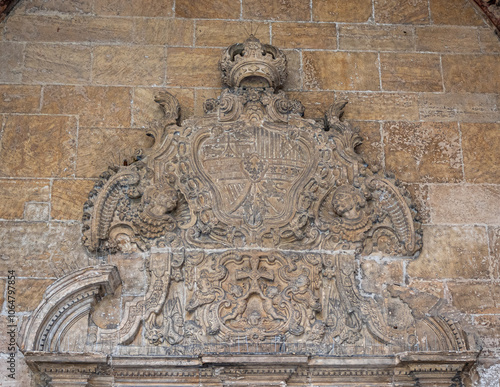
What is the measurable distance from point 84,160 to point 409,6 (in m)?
3.19

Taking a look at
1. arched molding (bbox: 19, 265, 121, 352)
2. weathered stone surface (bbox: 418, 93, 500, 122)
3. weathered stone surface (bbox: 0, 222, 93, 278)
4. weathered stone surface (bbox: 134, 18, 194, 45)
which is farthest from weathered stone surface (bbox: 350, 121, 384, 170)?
weathered stone surface (bbox: 0, 222, 93, 278)

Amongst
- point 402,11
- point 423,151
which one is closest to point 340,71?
point 402,11

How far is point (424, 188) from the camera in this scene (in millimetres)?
6645

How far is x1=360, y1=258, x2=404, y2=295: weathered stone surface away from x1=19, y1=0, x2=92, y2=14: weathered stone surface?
10.6 feet

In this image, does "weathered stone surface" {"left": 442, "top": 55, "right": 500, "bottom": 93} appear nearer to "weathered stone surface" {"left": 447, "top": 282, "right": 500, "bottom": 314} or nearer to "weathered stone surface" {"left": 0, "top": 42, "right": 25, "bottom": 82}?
"weathered stone surface" {"left": 447, "top": 282, "right": 500, "bottom": 314}

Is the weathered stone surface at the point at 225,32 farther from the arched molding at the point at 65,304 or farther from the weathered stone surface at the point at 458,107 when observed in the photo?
the arched molding at the point at 65,304

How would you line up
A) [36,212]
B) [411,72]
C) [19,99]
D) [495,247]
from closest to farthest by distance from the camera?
[36,212] → [495,247] → [19,99] → [411,72]

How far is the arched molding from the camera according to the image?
569 centimetres

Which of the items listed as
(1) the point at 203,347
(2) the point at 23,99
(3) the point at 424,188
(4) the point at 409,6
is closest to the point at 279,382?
(1) the point at 203,347

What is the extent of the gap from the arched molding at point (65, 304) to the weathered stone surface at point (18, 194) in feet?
2.69

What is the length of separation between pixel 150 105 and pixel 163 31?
72 centimetres

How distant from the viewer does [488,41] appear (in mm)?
7250

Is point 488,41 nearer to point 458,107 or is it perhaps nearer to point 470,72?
point 470,72

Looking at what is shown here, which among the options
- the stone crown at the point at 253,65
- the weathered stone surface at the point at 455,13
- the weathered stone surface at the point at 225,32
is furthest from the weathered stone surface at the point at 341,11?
the stone crown at the point at 253,65
